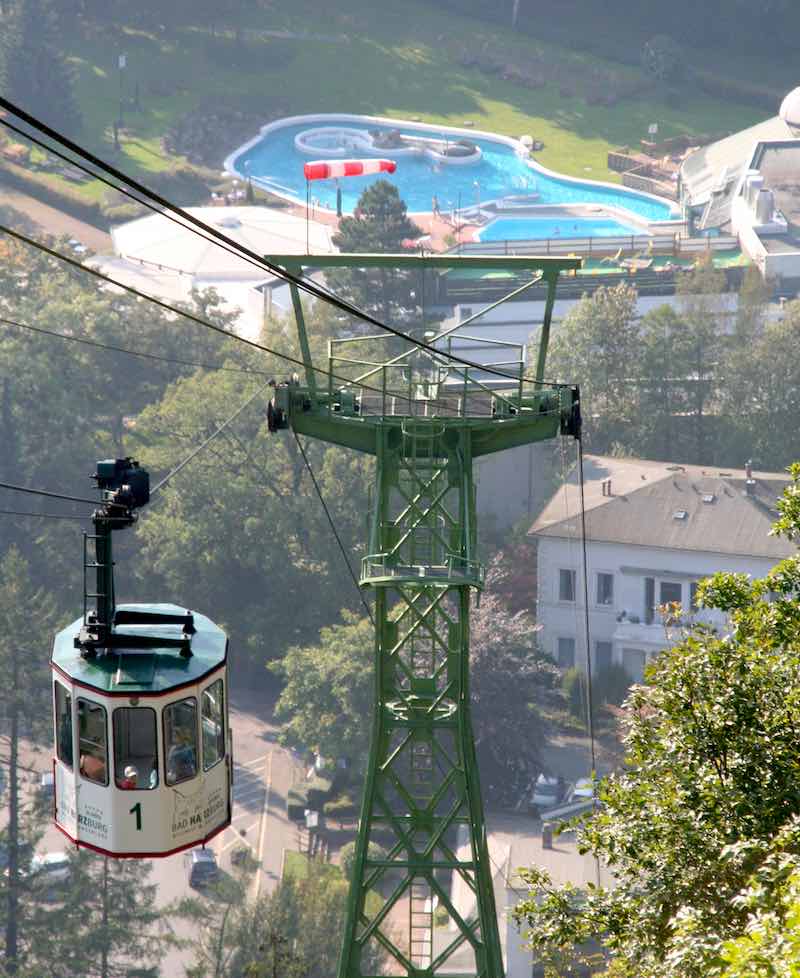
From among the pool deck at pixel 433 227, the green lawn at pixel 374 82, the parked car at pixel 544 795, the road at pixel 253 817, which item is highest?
the green lawn at pixel 374 82

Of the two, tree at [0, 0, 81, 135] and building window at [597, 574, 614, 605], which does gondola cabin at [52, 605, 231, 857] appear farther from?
tree at [0, 0, 81, 135]

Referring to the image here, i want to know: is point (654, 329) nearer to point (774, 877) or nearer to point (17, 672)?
point (17, 672)

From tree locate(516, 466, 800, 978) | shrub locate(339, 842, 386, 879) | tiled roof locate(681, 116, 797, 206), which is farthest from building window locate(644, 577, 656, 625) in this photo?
tree locate(516, 466, 800, 978)

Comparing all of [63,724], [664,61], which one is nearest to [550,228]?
[664,61]

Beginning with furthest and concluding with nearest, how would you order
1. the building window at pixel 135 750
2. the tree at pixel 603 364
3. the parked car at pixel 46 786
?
the tree at pixel 603 364 < the parked car at pixel 46 786 < the building window at pixel 135 750

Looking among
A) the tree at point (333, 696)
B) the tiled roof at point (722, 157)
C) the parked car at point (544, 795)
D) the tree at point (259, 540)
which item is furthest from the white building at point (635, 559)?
the tiled roof at point (722, 157)

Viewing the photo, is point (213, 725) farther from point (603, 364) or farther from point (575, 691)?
point (603, 364)

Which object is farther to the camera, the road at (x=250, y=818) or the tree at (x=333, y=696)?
the tree at (x=333, y=696)

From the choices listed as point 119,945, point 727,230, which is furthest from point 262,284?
point 119,945

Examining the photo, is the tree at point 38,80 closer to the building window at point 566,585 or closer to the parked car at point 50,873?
the building window at point 566,585
